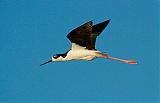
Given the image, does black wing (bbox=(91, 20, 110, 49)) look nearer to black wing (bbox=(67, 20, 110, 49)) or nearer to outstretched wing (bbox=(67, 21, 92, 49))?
black wing (bbox=(67, 20, 110, 49))

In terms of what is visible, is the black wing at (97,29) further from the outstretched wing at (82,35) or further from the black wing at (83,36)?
the outstretched wing at (82,35)

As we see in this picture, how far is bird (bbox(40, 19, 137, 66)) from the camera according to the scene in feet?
43.6

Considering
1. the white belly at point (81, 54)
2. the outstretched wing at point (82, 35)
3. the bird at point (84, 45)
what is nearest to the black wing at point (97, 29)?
the bird at point (84, 45)

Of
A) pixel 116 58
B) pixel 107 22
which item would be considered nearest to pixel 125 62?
pixel 116 58

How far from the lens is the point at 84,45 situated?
46.4 feet

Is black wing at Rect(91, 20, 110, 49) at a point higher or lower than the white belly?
higher

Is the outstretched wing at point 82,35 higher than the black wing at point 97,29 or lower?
lower

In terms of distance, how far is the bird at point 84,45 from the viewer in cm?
1328

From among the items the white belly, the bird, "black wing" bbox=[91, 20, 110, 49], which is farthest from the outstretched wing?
"black wing" bbox=[91, 20, 110, 49]

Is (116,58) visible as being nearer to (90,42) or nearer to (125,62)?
(125,62)

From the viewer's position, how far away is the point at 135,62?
15.4 metres

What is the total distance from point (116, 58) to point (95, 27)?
103 centimetres

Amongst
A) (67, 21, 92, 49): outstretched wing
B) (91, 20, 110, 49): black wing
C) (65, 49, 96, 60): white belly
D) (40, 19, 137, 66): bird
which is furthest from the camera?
(91, 20, 110, 49): black wing

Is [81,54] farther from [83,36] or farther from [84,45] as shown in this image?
[83,36]
